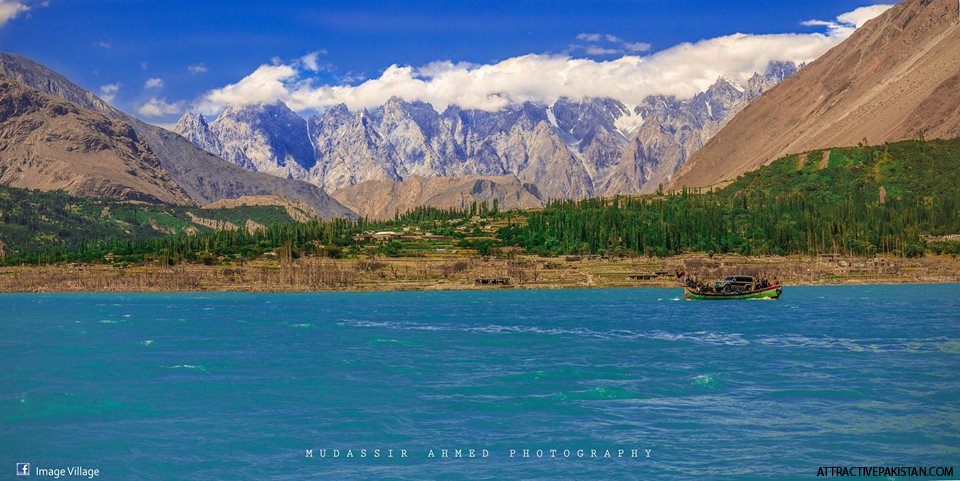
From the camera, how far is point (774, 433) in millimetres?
52844

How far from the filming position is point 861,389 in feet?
224

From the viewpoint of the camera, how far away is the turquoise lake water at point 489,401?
48.0 m

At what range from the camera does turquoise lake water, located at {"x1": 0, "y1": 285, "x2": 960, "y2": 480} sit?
4797cm

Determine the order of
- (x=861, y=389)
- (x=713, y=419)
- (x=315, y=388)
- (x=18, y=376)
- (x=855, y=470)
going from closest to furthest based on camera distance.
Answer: (x=855, y=470), (x=713, y=419), (x=861, y=389), (x=315, y=388), (x=18, y=376)

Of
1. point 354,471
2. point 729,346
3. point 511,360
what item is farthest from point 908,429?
point 729,346

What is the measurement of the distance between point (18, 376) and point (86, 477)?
42.7 m

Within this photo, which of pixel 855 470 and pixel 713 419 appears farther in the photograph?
pixel 713 419

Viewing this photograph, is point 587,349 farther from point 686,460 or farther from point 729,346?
point 686,460

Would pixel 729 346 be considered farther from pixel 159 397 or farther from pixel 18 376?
pixel 18 376

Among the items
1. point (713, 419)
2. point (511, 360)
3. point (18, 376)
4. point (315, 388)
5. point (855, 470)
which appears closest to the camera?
point (855, 470)

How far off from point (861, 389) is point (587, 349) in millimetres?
36351

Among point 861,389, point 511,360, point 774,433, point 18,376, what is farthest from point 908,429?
point 18,376

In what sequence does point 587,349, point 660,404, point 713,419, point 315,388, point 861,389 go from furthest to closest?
point 587,349, point 315,388, point 861,389, point 660,404, point 713,419

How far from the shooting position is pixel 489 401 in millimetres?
64562
